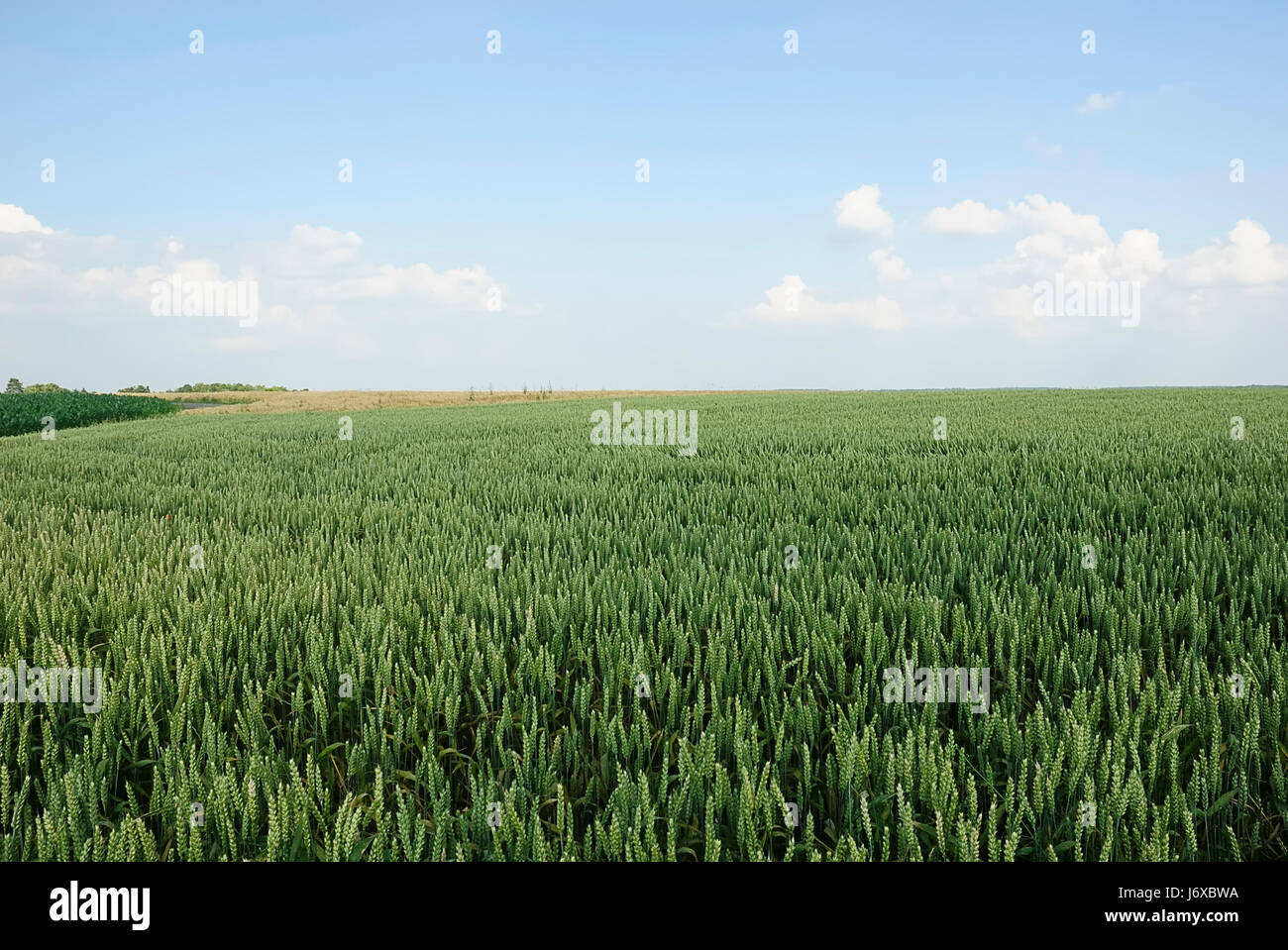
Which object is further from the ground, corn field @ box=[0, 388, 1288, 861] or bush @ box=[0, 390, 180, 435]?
bush @ box=[0, 390, 180, 435]

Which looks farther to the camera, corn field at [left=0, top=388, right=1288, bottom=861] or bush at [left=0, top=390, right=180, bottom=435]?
bush at [left=0, top=390, right=180, bottom=435]

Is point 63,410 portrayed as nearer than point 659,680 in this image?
No

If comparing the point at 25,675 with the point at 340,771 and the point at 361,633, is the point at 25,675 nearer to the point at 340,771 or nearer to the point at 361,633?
the point at 361,633

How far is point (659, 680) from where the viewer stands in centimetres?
221

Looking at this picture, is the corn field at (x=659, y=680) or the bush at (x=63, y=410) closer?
the corn field at (x=659, y=680)

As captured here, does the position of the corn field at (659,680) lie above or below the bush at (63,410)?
below

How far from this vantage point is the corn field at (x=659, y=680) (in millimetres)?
1612

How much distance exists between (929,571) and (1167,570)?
113 cm

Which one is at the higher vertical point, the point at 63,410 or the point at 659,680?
the point at 63,410

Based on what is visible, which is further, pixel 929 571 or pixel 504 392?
pixel 504 392

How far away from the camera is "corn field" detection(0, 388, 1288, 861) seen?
1612mm
